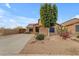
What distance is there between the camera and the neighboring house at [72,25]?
3.96 meters

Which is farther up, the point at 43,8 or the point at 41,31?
the point at 43,8

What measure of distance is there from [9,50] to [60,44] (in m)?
0.71

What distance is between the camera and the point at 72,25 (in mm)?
3986

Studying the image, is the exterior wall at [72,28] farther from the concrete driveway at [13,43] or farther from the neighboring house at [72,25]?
the concrete driveway at [13,43]

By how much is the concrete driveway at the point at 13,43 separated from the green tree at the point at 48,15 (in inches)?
10.4

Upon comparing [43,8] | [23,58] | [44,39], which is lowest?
[23,58]


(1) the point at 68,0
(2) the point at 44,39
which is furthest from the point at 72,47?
(1) the point at 68,0

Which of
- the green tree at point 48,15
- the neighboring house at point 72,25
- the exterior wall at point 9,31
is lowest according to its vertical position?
the exterior wall at point 9,31

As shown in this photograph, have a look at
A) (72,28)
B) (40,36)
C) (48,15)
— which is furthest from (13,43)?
(72,28)

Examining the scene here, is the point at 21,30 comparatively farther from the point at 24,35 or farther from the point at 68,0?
the point at 68,0

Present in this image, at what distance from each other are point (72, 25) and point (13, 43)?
33.8 inches

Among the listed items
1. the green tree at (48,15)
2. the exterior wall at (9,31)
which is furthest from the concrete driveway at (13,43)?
the green tree at (48,15)

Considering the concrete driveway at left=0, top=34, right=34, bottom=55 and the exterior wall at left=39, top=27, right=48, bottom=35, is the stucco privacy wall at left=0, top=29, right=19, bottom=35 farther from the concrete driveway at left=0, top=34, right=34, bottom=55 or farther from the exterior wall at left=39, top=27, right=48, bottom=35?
the exterior wall at left=39, top=27, right=48, bottom=35

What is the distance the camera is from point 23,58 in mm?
3906
